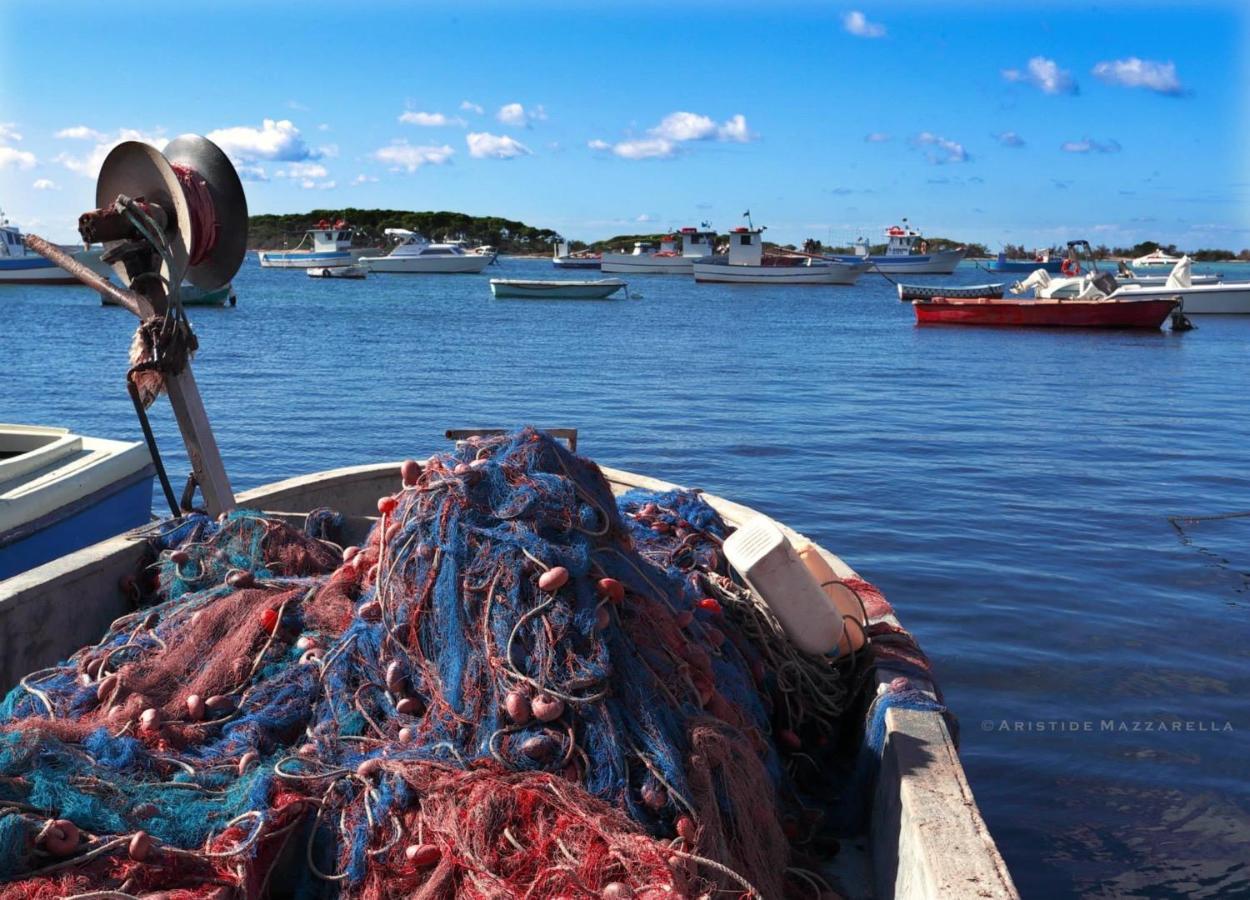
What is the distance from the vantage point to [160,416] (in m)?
18.6

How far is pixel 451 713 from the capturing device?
3.39 m

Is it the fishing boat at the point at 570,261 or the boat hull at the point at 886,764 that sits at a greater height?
the boat hull at the point at 886,764

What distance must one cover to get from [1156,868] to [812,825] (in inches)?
102

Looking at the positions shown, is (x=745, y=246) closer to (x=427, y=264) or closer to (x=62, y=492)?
(x=427, y=264)

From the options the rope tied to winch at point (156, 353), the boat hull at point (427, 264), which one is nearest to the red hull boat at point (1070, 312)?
the rope tied to winch at point (156, 353)

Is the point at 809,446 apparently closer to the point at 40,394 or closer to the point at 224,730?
the point at 224,730

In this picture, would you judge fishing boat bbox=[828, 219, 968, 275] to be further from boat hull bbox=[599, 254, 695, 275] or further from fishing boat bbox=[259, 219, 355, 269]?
fishing boat bbox=[259, 219, 355, 269]

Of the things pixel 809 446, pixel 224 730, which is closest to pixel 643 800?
pixel 224 730

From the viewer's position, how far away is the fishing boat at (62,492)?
6500 mm

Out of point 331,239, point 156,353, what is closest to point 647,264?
point 331,239

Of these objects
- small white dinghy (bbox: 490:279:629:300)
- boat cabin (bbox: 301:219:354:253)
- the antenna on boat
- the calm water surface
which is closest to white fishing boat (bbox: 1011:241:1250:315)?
the calm water surface

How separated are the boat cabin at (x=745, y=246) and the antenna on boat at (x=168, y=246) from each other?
7189 centimetres

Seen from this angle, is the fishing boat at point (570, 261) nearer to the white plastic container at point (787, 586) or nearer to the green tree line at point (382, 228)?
the green tree line at point (382, 228)

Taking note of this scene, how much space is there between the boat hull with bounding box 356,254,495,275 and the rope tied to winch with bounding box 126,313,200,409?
83.7 m
